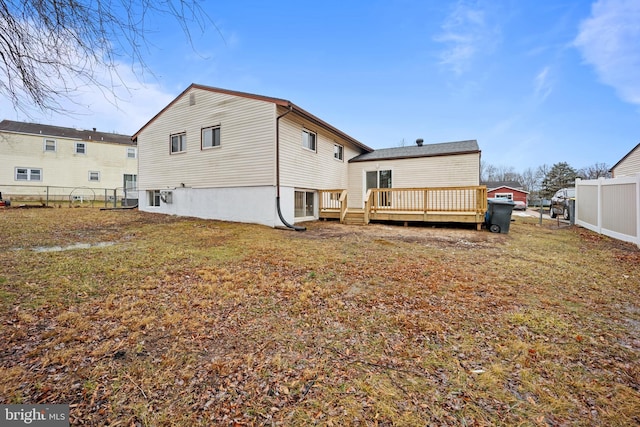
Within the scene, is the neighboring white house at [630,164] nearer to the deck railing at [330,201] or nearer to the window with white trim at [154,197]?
the deck railing at [330,201]

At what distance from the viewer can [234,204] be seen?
10781 millimetres

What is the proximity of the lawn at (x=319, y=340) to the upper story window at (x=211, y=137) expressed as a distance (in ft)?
23.4

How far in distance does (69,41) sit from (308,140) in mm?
9579

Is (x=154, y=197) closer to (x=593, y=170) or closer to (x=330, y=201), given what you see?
(x=330, y=201)

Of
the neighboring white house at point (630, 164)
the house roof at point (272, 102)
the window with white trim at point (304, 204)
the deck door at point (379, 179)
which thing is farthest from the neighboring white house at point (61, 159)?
the neighboring white house at point (630, 164)

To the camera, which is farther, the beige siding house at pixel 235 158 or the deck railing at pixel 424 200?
the deck railing at pixel 424 200

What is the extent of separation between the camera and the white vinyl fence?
23.2ft

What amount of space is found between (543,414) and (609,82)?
65.9 ft

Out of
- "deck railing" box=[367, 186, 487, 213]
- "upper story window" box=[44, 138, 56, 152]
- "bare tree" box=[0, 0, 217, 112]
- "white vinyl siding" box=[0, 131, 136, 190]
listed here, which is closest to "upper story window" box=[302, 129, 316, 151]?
"deck railing" box=[367, 186, 487, 213]

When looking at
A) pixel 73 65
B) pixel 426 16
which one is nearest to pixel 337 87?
pixel 426 16

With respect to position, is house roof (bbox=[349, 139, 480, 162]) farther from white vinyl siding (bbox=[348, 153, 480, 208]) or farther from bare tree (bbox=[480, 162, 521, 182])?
bare tree (bbox=[480, 162, 521, 182])

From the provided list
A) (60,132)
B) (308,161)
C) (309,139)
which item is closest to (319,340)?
(308,161)

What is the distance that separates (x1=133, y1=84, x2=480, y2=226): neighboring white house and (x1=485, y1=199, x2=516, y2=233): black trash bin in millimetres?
3216

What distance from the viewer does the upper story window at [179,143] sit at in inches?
480
